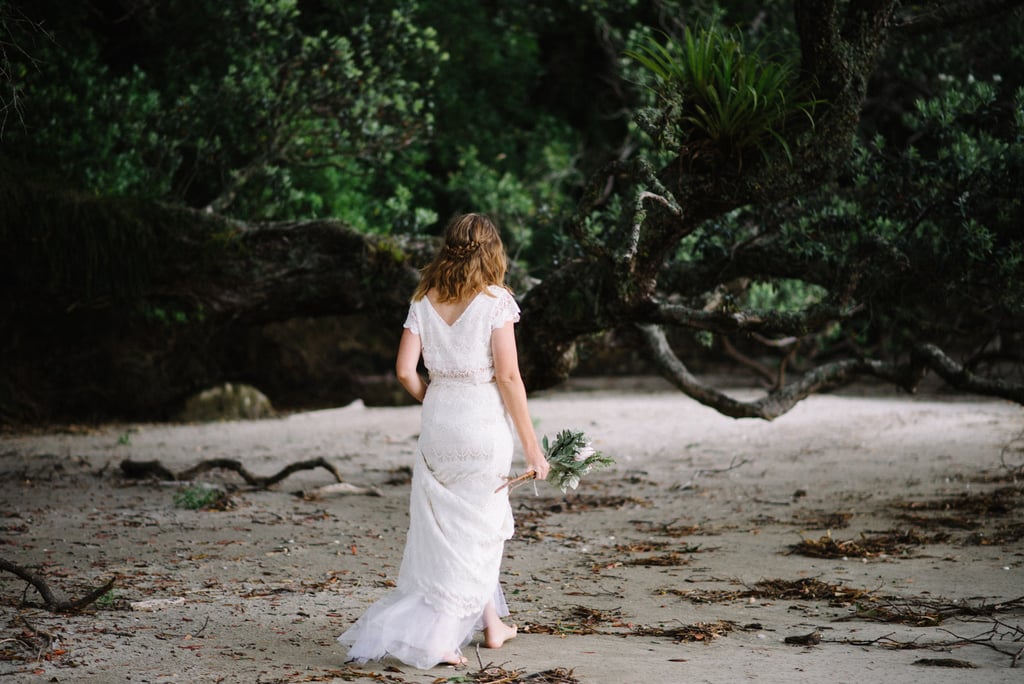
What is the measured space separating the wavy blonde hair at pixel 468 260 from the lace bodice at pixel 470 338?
2.5 inches

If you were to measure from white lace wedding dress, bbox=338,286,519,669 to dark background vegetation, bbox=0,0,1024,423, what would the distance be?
6.97 ft

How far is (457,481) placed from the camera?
14.0 ft

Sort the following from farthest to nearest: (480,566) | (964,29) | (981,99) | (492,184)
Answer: (492,184) → (964,29) → (981,99) → (480,566)

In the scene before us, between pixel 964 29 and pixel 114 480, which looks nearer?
pixel 114 480

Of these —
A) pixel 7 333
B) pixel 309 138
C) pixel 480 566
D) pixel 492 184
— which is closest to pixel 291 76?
pixel 309 138

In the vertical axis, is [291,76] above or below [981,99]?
above

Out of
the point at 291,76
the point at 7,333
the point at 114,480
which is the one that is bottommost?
the point at 114,480

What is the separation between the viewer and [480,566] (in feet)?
13.8

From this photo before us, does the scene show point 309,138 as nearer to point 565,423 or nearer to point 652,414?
point 565,423

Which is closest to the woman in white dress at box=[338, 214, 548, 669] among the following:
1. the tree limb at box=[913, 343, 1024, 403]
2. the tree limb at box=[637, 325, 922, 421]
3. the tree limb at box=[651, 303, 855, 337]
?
the tree limb at box=[651, 303, 855, 337]

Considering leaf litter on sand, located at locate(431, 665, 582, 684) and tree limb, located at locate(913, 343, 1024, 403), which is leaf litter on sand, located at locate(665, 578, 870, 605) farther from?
tree limb, located at locate(913, 343, 1024, 403)

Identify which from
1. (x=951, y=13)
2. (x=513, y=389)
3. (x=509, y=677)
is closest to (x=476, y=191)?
(x=951, y=13)

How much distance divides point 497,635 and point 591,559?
80.7 inches

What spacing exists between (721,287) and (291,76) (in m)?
5.97
